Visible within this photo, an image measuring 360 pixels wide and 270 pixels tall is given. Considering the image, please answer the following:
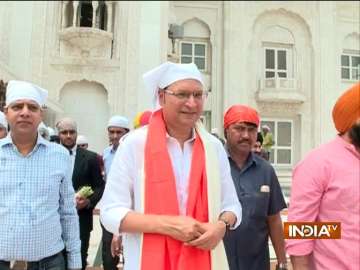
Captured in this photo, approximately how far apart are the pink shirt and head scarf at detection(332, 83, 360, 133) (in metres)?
0.08

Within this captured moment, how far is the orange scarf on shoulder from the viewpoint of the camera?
1.71m

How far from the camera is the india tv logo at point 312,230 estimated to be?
5.56ft

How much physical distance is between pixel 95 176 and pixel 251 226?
1.83m

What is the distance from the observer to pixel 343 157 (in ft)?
→ 5.63

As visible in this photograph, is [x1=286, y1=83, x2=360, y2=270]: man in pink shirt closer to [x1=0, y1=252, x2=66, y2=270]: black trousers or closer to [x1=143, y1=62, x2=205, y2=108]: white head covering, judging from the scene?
[x1=143, y1=62, x2=205, y2=108]: white head covering

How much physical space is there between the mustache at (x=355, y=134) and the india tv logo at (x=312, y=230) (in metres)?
0.31

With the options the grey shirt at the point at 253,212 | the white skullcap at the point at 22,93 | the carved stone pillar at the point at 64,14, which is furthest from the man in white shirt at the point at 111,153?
the carved stone pillar at the point at 64,14

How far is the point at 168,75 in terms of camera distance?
1918 millimetres

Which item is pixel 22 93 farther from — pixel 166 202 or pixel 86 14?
pixel 86 14

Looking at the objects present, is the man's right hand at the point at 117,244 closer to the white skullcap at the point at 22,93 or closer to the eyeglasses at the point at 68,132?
the white skullcap at the point at 22,93

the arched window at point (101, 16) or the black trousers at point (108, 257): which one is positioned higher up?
the arched window at point (101, 16)

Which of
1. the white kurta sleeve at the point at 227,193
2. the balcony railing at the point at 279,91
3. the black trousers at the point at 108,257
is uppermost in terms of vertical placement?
the balcony railing at the point at 279,91

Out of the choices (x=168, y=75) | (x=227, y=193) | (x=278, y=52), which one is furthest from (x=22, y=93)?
(x=278, y=52)

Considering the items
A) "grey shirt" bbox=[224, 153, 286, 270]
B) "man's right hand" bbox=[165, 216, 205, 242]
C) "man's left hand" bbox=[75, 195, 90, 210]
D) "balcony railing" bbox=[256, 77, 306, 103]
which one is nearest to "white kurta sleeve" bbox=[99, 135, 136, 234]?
"man's right hand" bbox=[165, 216, 205, 242]
